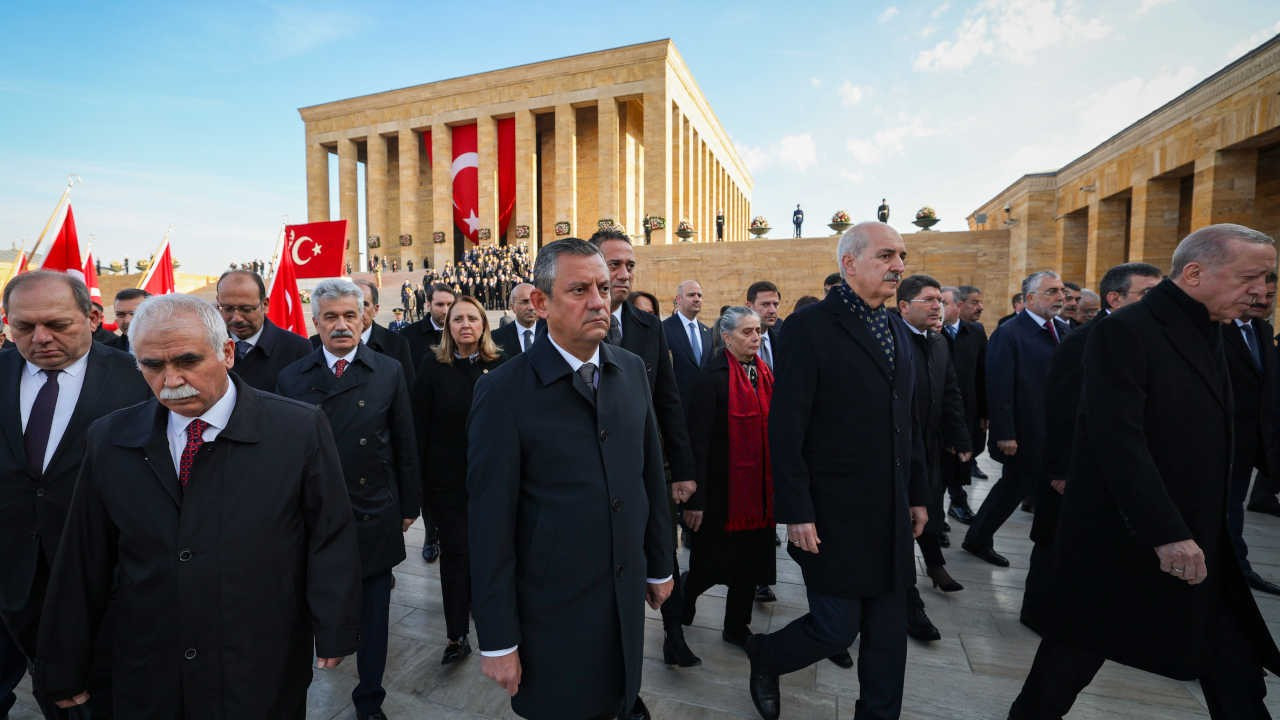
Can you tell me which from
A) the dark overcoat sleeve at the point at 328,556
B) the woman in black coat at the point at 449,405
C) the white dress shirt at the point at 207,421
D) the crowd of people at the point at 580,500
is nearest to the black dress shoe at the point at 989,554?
the crowd of people at the point at 580,500

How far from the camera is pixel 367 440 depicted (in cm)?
285

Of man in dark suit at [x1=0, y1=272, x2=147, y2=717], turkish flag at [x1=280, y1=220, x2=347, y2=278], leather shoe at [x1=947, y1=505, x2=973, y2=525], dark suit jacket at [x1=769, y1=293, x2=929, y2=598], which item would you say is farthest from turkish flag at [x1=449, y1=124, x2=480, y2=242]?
dark suit jacket at [x1=769, y1=293, x2=929, y2=598]

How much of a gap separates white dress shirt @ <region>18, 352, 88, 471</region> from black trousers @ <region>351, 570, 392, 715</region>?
1376 millimetres

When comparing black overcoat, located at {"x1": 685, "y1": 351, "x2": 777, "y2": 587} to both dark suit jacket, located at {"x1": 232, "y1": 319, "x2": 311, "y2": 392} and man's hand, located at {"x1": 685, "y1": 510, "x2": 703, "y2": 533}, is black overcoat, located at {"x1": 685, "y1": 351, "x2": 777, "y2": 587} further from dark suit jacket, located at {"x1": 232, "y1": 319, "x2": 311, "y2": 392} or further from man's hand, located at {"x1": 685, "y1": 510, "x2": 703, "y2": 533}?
dark suit jacket, located at {"x1": 232, "y1": 319, "x2": 311, "y2": 392}

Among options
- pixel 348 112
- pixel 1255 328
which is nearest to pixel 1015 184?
pixel 1255 328

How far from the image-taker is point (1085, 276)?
57.4 ft

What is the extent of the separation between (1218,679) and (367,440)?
3.48 m

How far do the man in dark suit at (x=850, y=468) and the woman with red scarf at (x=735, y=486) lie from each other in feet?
2.52

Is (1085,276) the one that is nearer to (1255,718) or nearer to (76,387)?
(1255,718)

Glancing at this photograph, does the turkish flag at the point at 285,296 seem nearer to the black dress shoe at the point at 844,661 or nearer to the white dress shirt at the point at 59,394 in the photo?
the white dress shirt at the point at 59,394

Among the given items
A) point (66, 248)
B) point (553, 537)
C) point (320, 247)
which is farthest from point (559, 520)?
point (320, 247)

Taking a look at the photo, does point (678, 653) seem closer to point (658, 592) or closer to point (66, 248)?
point (658, 592)

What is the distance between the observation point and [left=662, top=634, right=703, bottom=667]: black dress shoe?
3.14 metres

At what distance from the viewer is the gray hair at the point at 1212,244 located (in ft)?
6.95
